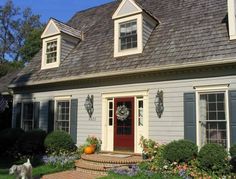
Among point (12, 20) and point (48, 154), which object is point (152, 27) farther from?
point (12, 20)

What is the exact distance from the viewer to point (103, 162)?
10133 millimetres

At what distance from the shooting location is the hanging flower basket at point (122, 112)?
1175 centimetres

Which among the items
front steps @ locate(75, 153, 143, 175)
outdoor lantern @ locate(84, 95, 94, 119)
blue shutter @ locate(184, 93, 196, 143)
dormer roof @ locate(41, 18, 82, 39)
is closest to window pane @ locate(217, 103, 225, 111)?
blue shutter @ locate(184, 93, 196, 143)

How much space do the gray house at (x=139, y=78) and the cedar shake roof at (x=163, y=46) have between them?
0.13 feet

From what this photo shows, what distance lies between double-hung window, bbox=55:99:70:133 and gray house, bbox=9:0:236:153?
4 centimetres

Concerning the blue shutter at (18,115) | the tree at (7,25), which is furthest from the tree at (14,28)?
the blue shutter at (18,115)

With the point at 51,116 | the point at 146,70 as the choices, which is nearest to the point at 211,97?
the point at 146,70

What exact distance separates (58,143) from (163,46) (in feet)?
18.1

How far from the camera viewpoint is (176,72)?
34.6 feet

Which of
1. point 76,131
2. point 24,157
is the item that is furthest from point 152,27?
point 24,157

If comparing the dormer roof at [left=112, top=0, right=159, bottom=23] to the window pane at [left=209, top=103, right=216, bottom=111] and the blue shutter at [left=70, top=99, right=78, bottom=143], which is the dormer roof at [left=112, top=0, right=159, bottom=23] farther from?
the window pane at [left=209, top=103, right=216, bottom=111]

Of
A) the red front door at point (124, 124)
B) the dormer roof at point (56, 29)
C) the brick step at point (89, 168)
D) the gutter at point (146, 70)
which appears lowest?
the brick step at point (89, 168)

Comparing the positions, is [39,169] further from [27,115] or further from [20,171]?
[27,115]

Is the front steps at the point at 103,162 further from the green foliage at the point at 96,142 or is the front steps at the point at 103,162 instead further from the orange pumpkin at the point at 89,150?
the green foliage at the point at 96,142
